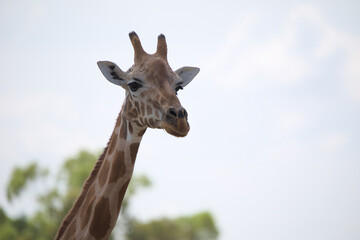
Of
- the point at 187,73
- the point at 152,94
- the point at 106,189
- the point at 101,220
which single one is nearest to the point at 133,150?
the point at 106,189

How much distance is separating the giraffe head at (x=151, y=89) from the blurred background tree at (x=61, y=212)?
39.2 meters

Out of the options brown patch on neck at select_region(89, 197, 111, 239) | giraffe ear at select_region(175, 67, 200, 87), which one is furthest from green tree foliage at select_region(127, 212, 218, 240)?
brown patch on neck at select_region(89, 197, 111, 239)

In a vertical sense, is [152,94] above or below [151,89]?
below

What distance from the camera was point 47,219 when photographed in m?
52.7

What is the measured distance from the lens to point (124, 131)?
8.33 m

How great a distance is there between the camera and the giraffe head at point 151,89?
7297 mm

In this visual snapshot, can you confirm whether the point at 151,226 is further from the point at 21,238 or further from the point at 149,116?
the point at 149,116

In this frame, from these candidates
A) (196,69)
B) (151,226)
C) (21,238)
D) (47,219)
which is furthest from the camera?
(151,226)

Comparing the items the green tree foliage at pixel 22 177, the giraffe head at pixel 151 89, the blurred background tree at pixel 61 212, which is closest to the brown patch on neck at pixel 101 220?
the giraffe head at pixel 151 89

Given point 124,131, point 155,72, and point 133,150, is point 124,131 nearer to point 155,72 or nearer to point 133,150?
point 133,150

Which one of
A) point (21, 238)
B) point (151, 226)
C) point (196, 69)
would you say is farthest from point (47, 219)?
point (196, 69)

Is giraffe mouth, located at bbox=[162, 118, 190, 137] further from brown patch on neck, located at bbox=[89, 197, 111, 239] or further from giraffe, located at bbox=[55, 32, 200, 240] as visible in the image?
brown patch on neck, located at bbox=[89, 197, 111, 239]

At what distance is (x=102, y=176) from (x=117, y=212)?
72 cm

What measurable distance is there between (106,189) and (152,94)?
1692 millimetres
